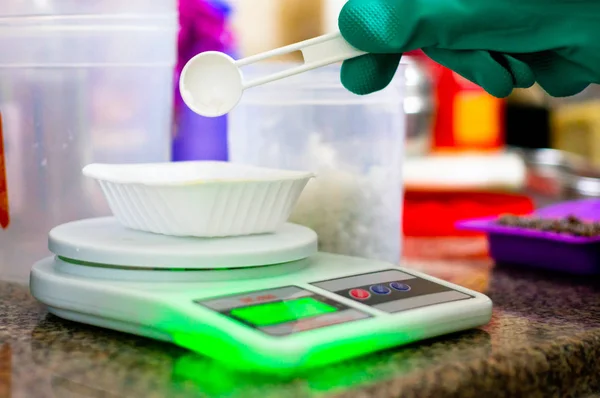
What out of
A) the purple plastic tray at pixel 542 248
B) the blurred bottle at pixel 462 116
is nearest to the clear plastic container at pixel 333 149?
the purple plastic tray at pixel 542 248

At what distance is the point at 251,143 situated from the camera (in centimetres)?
87

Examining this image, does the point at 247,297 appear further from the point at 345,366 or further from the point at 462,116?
the point at 462,116

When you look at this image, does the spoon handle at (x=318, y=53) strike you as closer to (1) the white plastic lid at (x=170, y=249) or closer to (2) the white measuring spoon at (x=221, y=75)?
(2) the white measuring spoon at (x=221, y=75)

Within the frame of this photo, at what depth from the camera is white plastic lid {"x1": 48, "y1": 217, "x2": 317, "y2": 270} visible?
60 centimetres

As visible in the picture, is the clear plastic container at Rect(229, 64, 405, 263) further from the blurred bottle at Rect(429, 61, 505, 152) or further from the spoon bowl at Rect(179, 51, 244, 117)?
the blurred bottle at Rect(429, 61, 505, 152)

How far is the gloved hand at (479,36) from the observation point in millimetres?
672

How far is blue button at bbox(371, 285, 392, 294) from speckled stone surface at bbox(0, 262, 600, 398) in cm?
5

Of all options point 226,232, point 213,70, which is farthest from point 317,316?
point 213,70

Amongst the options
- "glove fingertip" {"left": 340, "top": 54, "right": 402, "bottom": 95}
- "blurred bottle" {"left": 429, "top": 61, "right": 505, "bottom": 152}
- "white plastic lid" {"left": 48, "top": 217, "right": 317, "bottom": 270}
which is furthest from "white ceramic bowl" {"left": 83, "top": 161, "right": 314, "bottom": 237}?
"blurred bottle" {"left": 429, "top": 61, "right": 505, "bottom": 152}

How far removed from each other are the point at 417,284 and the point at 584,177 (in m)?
1.38

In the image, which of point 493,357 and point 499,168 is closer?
point 493,357

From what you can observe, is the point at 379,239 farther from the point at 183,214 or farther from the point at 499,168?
the point at 499,168

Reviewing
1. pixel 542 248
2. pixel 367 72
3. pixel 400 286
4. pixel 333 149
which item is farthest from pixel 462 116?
pixel 400 286

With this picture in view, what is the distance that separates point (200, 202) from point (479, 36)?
11.0 inches
